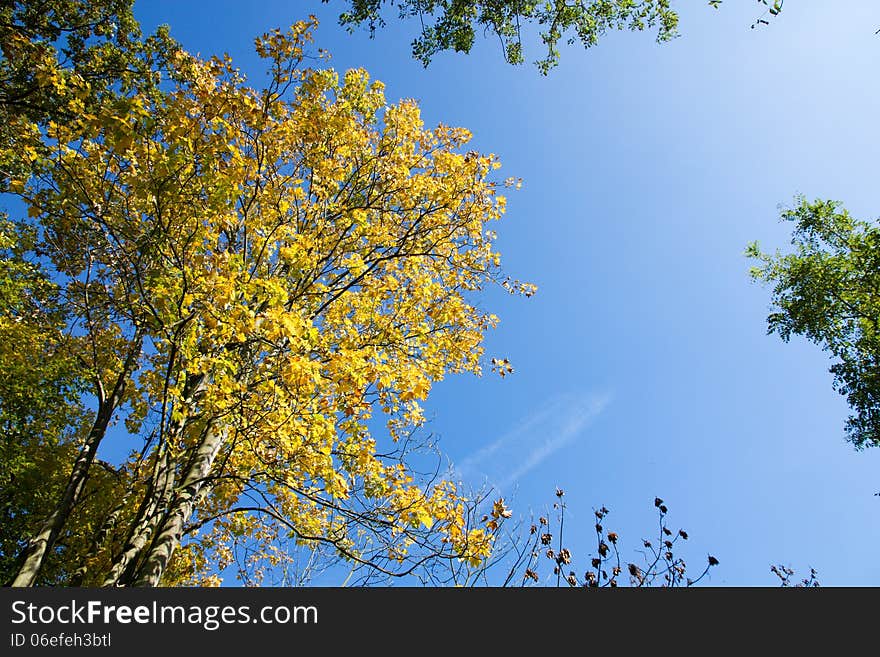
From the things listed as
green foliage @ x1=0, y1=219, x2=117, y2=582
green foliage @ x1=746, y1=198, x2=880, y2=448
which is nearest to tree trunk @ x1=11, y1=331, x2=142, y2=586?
green foliage @ x1=0, y1=219, x2=117, y2=582

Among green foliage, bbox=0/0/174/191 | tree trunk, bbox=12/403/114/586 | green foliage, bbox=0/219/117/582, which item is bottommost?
tree trunk, bbox=12/403/114/586

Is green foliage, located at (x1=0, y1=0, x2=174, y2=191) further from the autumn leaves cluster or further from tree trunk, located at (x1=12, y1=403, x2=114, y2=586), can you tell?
tree trunk, located at (x1=12, y1=403, x2=114, y2=586)

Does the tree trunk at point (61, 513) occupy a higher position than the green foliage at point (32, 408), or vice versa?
the green foliage at point (32, 408)

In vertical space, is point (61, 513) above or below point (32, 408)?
below

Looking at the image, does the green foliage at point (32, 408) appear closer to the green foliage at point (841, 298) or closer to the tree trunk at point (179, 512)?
the tree trunk at point (179, 512)

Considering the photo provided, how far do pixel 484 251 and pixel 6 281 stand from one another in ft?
24.6

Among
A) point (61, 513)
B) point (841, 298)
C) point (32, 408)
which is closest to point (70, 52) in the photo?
point (32, 408)

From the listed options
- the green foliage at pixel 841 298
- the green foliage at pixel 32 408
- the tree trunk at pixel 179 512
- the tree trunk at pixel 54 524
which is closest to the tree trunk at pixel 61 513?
the tree trunk at pixel 54 524

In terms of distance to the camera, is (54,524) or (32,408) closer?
(54,524)

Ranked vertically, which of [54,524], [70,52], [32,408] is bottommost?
[54,524]

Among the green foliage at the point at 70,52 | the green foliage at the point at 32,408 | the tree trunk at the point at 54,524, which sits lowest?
the tree trunk at the point at 54,524

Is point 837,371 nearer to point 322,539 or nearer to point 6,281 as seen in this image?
point 322,539

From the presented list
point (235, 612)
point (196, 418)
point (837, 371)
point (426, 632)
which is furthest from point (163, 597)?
point (837, 371)

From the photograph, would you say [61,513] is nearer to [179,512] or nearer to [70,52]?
[179,512]
